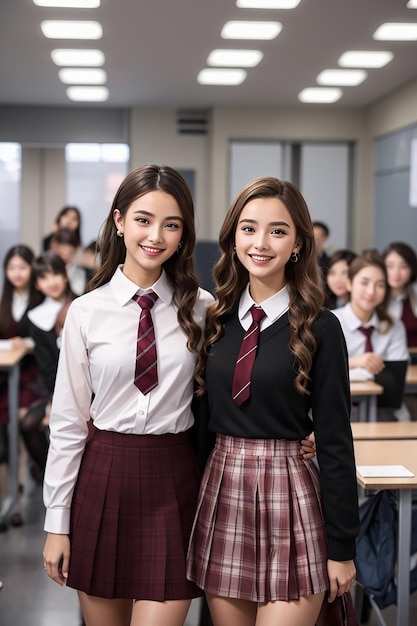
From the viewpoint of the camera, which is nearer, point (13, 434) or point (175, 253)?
point (175, 253)

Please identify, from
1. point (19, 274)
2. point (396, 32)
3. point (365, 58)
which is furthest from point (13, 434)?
point (365, 58)

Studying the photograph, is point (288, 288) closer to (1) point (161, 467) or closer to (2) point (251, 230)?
(2) point (251, 230)

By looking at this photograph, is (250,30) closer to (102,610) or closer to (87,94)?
(87,94)

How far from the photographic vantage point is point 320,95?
8938mm

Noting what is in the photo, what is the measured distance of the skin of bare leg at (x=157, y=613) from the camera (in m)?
1.85

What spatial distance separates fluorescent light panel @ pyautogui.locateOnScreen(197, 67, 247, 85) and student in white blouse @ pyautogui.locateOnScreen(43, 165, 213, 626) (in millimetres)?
6099

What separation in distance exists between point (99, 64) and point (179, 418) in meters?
6.28

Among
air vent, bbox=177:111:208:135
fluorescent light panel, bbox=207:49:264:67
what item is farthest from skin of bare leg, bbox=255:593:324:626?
air vent, bbox=177:111:208:135

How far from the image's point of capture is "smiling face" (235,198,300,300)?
1.85 meters

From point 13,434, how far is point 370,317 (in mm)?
2034

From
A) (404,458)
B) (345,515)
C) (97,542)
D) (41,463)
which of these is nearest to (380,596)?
(404,458)

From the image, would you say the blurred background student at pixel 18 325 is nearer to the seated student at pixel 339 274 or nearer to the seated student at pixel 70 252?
the seated student at pixel 70 252

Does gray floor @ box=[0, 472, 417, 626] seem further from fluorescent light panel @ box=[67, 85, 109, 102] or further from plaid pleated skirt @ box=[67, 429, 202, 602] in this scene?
fluorescent light panel @ box=[67, 85, 109, 102]

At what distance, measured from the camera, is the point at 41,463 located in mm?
4758
